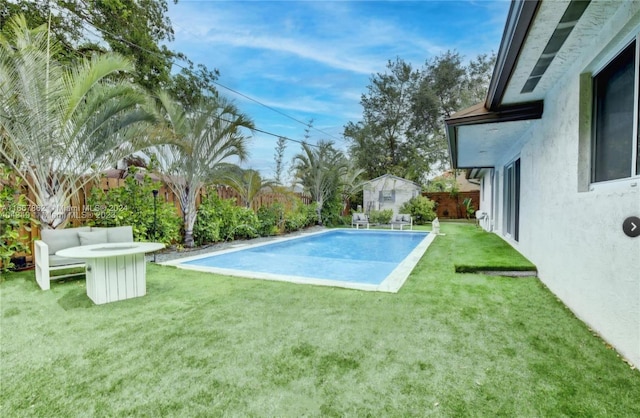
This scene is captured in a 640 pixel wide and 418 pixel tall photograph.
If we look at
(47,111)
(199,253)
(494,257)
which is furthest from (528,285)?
(47,111)

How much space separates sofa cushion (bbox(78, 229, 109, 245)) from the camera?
6.22 metres

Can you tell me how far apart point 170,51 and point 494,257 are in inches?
607

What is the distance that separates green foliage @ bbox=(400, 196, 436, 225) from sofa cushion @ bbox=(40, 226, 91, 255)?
18988 millimetres

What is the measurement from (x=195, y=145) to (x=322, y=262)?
5.07 meters

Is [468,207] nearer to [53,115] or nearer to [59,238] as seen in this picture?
[59,238]

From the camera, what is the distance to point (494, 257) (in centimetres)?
734

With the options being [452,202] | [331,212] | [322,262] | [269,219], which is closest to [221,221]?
[269,219]

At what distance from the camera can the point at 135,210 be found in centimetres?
840

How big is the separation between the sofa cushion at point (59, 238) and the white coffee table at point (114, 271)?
1471mm

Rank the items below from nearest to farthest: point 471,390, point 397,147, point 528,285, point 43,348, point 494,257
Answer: point 471,390
point 43,348
point 528,285
point 494,257
point 397,147

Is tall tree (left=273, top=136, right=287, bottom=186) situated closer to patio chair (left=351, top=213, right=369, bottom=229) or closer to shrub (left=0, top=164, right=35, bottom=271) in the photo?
patio chair (left=351, top=213, right=369, bottom=229)

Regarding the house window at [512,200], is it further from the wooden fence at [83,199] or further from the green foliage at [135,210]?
the green foliage at [135,210]

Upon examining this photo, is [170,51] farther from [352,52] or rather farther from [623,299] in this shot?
[623,299]

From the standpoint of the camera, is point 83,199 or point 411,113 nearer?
point 83,199
